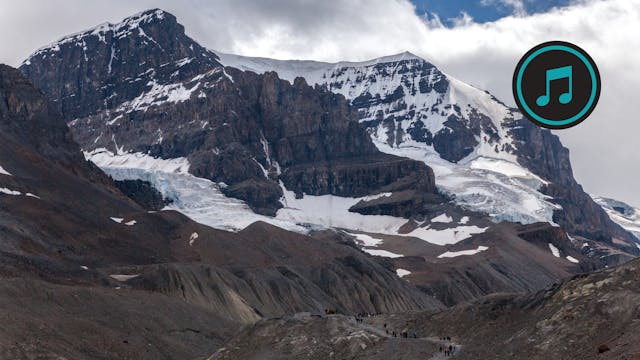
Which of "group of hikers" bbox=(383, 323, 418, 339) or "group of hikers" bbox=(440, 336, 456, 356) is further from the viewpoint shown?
"group of hikers" bbox=(383, 323, 418, 339)

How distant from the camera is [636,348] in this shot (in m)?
64.9

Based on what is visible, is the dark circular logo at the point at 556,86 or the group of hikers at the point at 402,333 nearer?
the dark circular logo at the point at 556,86

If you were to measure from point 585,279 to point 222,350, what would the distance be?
129 ft

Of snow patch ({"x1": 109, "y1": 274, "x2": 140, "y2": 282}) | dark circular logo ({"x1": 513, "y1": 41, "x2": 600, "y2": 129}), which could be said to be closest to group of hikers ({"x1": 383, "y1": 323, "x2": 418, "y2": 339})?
snow patch ({"x1": 109, "y1": 274, "x2": 140, "y2": 282})

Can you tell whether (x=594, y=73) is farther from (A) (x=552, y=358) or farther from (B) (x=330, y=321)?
(B) (x=330, y=321)

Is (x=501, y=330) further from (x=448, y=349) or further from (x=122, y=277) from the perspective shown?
(x=122, y=277)

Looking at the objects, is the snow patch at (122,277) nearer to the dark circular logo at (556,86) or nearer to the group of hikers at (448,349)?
the group of hikers at (448,349)

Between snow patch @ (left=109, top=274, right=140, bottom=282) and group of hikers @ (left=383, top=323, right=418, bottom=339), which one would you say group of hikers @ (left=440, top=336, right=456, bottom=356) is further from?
snow patch @ (left=109, top=274, right=140, bottom=282)

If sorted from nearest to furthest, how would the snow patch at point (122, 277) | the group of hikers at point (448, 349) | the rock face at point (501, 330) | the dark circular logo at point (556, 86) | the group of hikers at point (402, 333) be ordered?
the dark circular logo at point (556, 86) → the rock face at point (501, 330) → the group of hikers at point (448, 349) → the group of hikers at point (402, 333) → the snow patch at point (122, 277)

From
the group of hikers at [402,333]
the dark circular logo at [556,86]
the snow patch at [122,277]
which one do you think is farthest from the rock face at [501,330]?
the snow patch at [122,277]

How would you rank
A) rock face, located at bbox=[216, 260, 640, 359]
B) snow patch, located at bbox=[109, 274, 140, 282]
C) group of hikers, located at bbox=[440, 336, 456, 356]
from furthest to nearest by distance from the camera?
snow patch, located at bbox=[109, 274, 140, 282] → group of hikers, located at bbox=[440, 336, 456, 356] → rock face, located at bbox=[216, 260, 640, 359]

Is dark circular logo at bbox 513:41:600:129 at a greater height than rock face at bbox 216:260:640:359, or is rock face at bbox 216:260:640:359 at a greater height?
dark circular logo at bbox 513:41:600:129

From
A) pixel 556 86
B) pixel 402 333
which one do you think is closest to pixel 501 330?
pixel 402 333

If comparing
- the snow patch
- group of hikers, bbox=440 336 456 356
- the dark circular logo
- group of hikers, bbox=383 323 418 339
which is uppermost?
the dark circular logo
